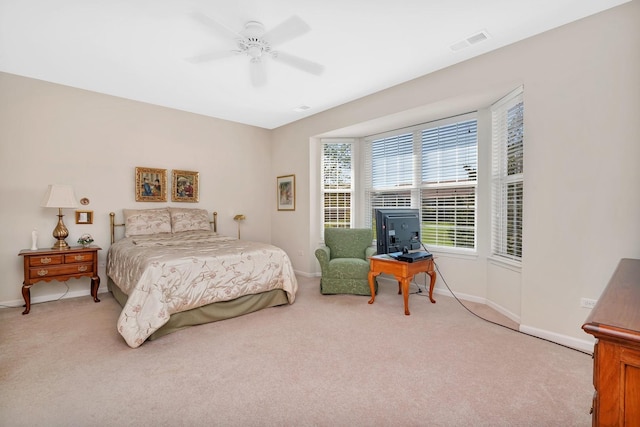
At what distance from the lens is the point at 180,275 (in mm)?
2844

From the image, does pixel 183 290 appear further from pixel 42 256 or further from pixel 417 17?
pixel 417 17

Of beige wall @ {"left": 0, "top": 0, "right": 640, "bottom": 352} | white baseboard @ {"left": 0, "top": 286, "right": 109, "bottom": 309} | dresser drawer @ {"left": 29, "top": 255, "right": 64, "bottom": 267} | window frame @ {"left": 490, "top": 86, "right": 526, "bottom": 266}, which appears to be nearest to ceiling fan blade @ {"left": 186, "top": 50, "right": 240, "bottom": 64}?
beige wall @ {"left": 0, "top": 0, "right": 640, "bottom": 352}

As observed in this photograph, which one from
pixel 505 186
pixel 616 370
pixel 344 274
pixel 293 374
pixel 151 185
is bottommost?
pixel 293 374

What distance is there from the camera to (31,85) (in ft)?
12.2

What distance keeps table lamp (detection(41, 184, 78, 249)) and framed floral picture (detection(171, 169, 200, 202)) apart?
1.35 m

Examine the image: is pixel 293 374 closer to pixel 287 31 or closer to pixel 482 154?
pixel 287 31

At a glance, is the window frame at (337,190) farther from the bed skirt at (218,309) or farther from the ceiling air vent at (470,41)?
the ceiling air vent at (470,41)

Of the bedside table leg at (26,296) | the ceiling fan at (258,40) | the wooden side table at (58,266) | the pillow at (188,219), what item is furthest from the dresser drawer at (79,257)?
the ceiling fan at (258,40)

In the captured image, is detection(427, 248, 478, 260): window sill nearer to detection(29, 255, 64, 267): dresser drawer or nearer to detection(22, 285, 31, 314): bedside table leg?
detection(29, 255, 64, 267): dresser drawer

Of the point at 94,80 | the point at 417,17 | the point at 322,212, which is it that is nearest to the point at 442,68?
the point at 417,17

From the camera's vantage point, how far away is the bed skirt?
113 inches

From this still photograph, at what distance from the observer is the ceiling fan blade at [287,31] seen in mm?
2441

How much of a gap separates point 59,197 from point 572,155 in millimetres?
5371

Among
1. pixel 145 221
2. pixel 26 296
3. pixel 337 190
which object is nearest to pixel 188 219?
pixel 145 221
